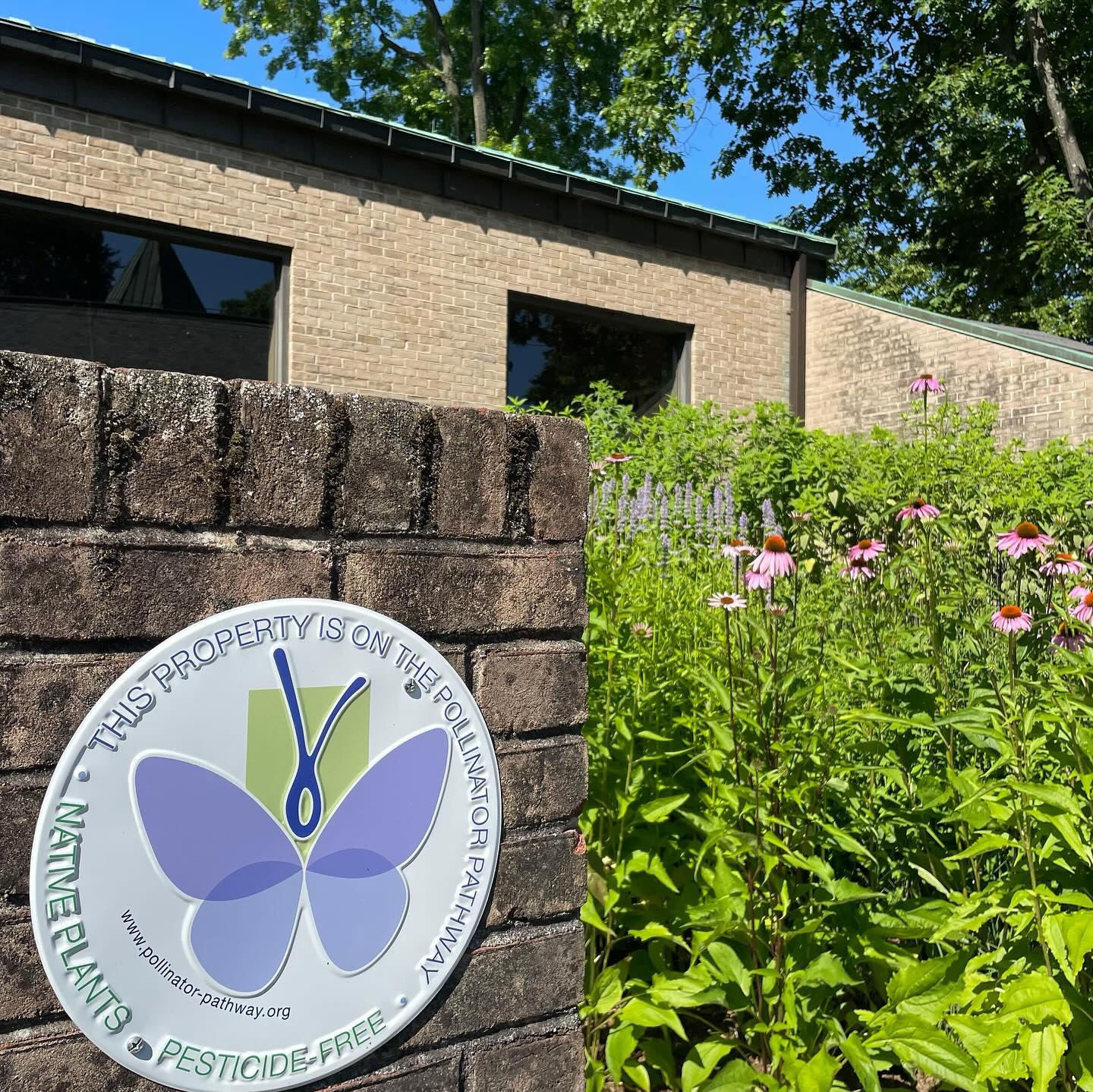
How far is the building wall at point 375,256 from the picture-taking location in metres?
8.01

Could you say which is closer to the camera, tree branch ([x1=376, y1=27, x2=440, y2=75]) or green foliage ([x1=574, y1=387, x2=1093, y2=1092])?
green foliage ([x1=574, y1=387, x2=1093, y2=1092])

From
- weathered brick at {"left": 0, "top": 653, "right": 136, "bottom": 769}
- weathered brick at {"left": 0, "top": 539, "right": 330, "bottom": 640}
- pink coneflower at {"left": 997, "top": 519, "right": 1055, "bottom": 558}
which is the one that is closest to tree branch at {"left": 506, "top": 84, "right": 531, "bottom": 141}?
pink coneflower at {"left": 997, "top": 519, "right": 1055, "bottom": 558}

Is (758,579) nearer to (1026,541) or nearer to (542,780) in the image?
(542,780)

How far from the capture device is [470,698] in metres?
1.29

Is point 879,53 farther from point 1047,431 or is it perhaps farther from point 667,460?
point 667,460

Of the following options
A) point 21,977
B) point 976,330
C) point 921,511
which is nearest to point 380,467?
point 21,977

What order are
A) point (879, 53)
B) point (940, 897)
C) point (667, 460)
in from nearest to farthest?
1. point (940, 897)
2. point (667, 460)
3. point (879, 53)

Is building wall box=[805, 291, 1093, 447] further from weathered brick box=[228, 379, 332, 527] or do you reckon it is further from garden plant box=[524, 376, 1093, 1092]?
weathered brick box=[228, 379, 332, 527]

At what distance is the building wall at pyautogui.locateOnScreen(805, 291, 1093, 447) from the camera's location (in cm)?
1120

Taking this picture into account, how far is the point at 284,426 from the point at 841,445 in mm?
7889

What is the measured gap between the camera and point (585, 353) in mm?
10906

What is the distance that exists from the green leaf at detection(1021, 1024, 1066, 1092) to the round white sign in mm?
991

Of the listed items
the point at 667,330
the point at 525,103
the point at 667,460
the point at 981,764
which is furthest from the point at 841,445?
the point at 525,103

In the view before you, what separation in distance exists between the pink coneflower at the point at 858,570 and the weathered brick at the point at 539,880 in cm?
294
